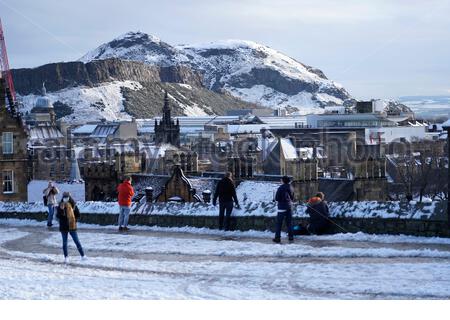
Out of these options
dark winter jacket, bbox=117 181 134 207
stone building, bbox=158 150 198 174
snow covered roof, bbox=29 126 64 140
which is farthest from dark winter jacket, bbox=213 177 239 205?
snow covered roof, bbox=29 126 64 140

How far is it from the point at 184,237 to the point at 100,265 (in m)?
4.61

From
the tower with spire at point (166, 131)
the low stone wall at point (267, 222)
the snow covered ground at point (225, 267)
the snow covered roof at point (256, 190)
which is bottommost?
the snow covered ground at point (225, 267)

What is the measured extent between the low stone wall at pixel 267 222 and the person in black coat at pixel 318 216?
203 mm

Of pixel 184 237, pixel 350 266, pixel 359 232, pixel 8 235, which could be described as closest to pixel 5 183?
pixel 8 235

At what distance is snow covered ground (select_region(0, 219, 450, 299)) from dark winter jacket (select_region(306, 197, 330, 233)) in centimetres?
51

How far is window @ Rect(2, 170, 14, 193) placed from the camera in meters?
55.8

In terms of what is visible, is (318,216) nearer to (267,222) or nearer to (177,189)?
(267,222)

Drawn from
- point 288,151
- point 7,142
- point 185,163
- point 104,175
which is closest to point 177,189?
point 7,142

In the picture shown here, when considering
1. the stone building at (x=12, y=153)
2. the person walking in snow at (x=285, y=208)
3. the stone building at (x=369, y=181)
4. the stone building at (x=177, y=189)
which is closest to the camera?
the person walking in snow at (x=285, y=208)

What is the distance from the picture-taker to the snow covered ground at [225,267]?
14.1 meters

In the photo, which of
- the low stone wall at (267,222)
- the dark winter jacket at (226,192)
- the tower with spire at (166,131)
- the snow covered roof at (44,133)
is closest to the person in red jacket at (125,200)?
the low stone wall at (267,222)

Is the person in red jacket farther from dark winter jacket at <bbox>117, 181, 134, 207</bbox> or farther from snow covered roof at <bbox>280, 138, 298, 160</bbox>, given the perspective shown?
snow covered roof at <bbox>280, 138, 298, 160</bbox>

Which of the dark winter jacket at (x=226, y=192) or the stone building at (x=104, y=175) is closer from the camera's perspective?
the dark winter jacket at (x=226, y=192)

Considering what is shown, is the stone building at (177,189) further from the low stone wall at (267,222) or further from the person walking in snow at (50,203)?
the person walking in snow at (50,203)
